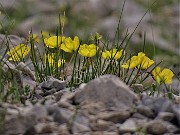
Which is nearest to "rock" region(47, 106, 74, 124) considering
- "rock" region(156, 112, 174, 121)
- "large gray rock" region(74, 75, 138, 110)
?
"large gray rock" region(74, 75, 138, 110)

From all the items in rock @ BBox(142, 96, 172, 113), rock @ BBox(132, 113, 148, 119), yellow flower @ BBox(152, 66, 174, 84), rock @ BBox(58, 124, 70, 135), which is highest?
yellow flower @ BBox(152, 66, 174, 84)

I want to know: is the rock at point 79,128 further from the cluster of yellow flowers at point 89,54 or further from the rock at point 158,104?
the cluster of yellow flowers at point 89,54

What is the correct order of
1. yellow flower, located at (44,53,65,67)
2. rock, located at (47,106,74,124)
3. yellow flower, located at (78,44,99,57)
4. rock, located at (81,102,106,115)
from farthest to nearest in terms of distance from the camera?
yellow flower, located at (44,53,65,67) < yellow flower, located at (78,44,99,57) < rock, located at (81,102,106,115) < rock, located at (47,106,74,124)

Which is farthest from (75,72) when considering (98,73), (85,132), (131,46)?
(131,46)

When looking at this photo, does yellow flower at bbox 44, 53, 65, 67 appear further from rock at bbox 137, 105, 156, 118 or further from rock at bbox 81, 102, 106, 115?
rock at bbox 137, 105, 156, 118

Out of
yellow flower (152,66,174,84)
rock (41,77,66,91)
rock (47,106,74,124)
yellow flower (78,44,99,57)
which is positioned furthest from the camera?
yellow flower (152,66,174,84)

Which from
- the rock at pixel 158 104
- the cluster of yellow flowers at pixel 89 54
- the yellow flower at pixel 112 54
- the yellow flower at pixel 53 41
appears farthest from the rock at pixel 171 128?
the yellow flower at pixel 53 41
